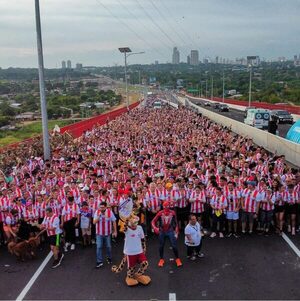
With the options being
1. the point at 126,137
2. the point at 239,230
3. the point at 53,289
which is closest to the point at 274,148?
the point at 126,137

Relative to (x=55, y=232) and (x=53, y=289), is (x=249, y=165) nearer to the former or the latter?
(x=55, y=232)

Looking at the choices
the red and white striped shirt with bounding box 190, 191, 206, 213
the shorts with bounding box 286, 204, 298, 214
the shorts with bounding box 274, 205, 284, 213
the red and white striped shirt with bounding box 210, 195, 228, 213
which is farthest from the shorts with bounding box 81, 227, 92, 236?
the shorts with bounding box 286, 204, 298, 214

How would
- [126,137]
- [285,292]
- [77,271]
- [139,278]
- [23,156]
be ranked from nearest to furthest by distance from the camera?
[285,292], [139,278], [77,271], [23,156], [126,137]

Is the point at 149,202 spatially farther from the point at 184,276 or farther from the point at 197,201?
the point at 184,276

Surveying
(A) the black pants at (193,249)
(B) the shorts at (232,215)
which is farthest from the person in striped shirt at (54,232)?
(B) the shorts at (232,215)

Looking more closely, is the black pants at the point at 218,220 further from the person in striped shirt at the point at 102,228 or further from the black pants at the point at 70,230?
the black pants at the point at 70,230

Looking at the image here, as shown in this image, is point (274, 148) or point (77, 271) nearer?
point (77, 271)

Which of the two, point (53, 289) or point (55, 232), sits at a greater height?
point (55, 232)
